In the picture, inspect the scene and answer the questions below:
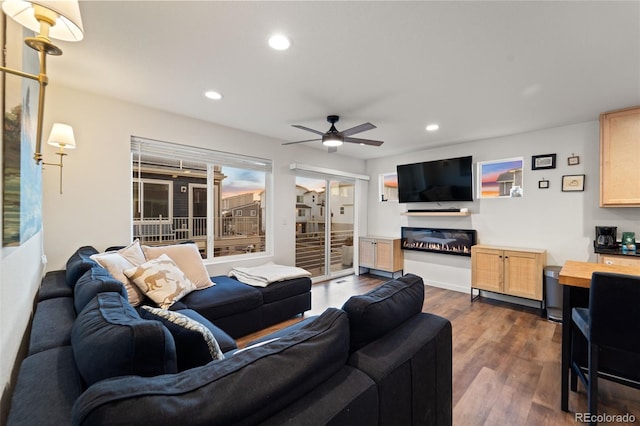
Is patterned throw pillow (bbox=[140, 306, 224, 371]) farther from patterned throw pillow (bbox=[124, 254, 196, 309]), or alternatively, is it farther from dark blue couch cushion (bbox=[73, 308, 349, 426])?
patterned throw pillow (bbox=[124, 254, 196, 309])

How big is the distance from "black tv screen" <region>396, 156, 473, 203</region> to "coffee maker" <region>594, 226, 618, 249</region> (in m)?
1.54

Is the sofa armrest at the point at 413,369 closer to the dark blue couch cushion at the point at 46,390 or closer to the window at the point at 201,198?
the dark blue couch cushion at the point at 46,390

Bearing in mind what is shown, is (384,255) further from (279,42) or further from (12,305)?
(12,305)

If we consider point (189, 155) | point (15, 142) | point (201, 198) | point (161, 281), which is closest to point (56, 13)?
point (15, 142)

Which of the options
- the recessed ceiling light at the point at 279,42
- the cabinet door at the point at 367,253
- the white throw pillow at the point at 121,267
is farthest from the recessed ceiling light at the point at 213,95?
the cabinet door at the point at 367,253

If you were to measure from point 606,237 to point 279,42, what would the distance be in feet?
14.1

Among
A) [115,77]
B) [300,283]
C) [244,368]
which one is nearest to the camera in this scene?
[244,368]

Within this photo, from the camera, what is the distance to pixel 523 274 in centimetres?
374

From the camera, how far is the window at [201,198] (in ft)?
11.0

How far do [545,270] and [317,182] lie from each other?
3.78m

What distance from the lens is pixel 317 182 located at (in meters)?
5.44

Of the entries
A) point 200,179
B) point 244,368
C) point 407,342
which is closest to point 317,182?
point 200,179

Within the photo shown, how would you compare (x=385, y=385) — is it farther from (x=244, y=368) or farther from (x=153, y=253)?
(x=153, y=253)

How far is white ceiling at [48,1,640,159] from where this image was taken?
1.68m
